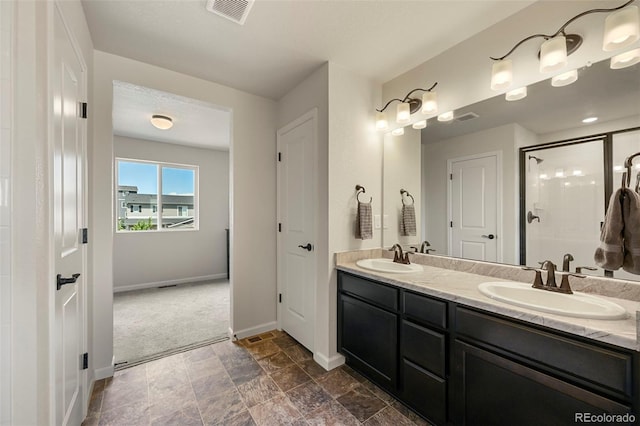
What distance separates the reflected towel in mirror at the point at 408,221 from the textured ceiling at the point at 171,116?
2030mm

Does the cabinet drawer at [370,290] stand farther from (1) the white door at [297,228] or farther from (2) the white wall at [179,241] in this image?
(2) the white wall at [179,241]

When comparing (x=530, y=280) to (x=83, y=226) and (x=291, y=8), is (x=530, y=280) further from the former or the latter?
(x=83, y=226)

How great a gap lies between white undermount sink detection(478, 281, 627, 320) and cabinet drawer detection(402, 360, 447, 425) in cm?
60

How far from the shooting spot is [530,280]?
1.53 metres

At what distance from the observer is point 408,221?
2.33 meters

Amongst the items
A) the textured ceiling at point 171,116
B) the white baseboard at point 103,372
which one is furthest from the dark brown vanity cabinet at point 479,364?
the textured ceiling at point 171,116

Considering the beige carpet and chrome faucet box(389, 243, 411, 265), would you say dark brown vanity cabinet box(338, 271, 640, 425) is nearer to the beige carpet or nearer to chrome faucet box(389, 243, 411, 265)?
chrome faucet box(389, 243, 411, 265)

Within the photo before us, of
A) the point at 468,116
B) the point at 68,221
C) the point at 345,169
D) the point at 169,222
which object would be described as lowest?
the point at 169,222

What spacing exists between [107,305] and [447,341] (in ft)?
7.97

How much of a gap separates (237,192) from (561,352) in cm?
255

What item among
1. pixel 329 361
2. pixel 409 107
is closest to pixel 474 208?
pixel 409 107

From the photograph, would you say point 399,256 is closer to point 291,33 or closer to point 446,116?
point 446,116

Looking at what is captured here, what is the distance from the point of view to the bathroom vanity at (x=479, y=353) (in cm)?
95

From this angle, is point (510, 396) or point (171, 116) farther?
point (171, 116)
